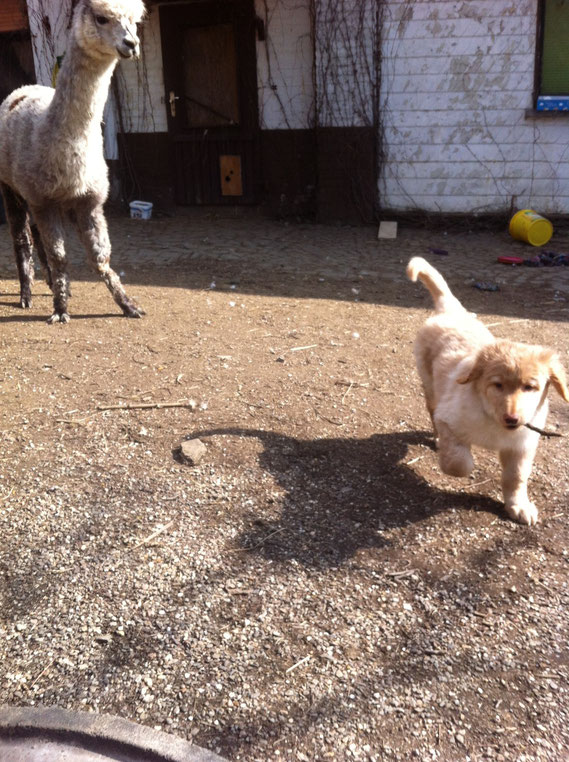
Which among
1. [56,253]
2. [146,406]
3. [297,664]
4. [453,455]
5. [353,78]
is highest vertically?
[353,78]

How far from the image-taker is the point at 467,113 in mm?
9375

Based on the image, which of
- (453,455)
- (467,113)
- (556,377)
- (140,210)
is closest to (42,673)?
(453,455)

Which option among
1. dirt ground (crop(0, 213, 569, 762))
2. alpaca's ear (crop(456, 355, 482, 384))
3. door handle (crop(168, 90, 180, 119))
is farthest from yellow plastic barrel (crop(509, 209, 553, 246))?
alpaca's ear (crop(456, 355, 482, 384))

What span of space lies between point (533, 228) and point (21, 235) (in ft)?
Answer: 18.6

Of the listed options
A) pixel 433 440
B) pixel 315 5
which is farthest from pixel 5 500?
pixel 315 5

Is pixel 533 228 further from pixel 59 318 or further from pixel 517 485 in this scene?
pixel 517 485

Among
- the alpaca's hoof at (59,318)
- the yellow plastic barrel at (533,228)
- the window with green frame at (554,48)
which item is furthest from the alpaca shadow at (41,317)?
the window with green frame at (554,48)

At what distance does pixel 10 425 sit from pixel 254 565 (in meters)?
1.91

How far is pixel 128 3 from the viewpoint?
4.82m

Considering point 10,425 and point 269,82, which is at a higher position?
point 269,82

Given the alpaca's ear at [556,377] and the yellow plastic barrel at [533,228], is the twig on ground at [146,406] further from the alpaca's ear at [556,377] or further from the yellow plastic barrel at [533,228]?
the yellow plastic barrel at [533,228]

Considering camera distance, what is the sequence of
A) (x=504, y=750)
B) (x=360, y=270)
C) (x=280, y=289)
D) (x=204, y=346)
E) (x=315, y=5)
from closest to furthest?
(x=504, y=750) < (x=204, y=346) < (x=280, y=289) < (x=360, y=270) < (x=315, y=5)

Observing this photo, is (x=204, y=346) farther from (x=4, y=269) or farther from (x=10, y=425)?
(x=4, y=269)

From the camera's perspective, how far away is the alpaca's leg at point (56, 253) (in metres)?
5.50
